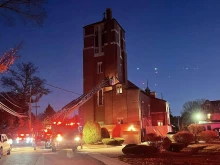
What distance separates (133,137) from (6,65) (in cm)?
3055

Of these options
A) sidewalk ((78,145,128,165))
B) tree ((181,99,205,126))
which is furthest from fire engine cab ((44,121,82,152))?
tree ((181,99,205,126))

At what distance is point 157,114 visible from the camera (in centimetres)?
5638

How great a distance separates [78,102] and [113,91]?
7.79 meters

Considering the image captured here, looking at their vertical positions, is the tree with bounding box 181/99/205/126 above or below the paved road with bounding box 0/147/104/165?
above

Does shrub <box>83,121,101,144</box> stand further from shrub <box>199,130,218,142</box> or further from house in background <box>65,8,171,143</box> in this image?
shrub <box>199,130,218,142</box>

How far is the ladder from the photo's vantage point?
35.9 metres

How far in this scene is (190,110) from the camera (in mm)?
98688

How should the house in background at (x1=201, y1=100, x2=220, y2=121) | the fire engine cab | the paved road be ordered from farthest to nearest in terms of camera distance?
the house in background at (x1=201, y1=100, x2=220, y2=121)
the fire engine cab
the paved road

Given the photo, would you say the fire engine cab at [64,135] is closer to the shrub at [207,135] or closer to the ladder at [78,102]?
the ladder at [78,102]

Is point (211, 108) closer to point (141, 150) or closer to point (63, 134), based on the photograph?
point (63, 134)

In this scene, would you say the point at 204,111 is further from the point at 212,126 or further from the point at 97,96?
the point at 97,96

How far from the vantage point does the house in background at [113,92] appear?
4754cm

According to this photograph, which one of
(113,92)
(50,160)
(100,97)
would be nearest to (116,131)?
(113,92)

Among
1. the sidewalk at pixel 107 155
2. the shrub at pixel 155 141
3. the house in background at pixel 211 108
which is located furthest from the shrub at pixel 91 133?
the house in background at pixel 211 108
